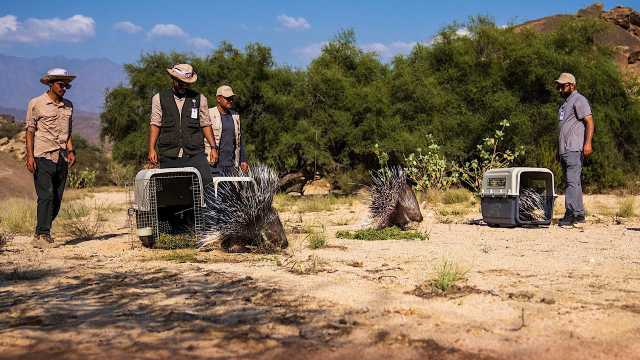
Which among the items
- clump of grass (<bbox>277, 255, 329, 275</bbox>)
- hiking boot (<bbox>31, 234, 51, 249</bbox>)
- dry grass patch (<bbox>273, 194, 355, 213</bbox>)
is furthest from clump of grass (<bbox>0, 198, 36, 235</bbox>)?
clump of grass (<bbox>277, 255, 329, 275</bbox>)

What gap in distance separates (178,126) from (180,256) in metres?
1.61

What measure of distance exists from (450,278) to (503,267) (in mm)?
1202

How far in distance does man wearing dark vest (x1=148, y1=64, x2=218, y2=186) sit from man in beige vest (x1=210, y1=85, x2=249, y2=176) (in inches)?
30.6

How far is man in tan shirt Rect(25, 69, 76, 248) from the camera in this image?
7.06 metres

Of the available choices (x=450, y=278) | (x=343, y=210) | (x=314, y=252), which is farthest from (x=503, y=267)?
(x=343, y=210)

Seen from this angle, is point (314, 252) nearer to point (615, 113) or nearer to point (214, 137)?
point (214, 137)

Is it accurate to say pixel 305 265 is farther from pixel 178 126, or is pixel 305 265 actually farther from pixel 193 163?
pixel 178 126

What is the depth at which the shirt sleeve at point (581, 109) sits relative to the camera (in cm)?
843

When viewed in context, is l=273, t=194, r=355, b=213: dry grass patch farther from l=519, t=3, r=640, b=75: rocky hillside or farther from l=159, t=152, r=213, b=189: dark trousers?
l=519, t=3, r=640, b=75: rocky hillside

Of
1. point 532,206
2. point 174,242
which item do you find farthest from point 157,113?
point 532,206

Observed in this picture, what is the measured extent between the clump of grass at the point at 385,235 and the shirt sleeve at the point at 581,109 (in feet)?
8.98

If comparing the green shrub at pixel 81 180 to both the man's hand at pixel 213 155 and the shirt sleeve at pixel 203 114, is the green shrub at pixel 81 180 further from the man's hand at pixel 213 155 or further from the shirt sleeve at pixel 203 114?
the shirt sleeve at pixel 203 114

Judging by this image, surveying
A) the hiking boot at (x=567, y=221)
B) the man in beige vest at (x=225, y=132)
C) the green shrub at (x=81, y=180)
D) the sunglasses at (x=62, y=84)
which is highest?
the sunglasses at (x=62, y=84)

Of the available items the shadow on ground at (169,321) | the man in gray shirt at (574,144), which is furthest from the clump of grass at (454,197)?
the shadow on ground at (169,321)
